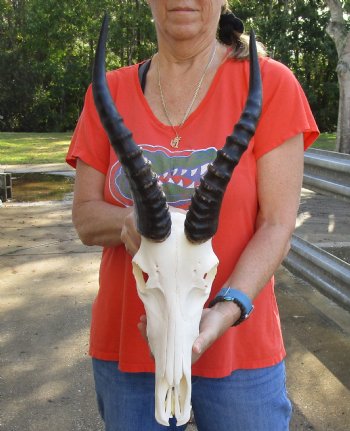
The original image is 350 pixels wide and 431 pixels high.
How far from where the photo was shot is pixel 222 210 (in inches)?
72.6

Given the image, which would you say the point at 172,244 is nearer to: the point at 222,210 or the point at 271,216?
the point at 222,210

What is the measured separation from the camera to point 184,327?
1.64m

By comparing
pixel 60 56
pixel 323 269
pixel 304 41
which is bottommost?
pixel 323 269

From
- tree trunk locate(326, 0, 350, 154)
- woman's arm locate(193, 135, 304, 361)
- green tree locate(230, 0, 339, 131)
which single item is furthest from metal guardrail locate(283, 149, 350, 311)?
green tree locate(230, 0, 339, 131)

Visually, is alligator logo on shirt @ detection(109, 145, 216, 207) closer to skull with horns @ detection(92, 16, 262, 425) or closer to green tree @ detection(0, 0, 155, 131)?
skull with horns @ detection(92, 16, 262, 425)

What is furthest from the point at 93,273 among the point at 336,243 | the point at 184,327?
the point at 184,327

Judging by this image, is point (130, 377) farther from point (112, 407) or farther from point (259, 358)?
point (259, 358)

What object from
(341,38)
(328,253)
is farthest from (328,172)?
(341,38)

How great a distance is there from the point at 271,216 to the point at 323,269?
8.80ft

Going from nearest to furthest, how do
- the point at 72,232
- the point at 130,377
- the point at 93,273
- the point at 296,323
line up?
the point at 130,377, the point at 296,323, the point at 93,273, the point at 72,232

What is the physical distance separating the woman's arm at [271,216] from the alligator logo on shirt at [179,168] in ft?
0.61

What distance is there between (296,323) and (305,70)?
3393 cm

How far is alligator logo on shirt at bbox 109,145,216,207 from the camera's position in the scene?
6.10 feet

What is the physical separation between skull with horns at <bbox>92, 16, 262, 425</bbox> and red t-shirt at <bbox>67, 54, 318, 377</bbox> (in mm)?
180
